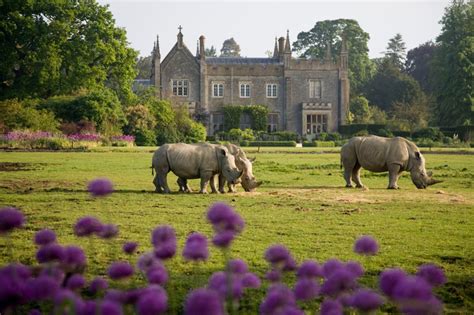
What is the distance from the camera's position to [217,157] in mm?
15906

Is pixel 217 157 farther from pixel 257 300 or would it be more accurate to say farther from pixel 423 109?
pixel 423 109

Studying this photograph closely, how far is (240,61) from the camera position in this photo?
75125mm

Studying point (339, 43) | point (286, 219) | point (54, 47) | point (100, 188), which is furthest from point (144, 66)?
point (100, 188)

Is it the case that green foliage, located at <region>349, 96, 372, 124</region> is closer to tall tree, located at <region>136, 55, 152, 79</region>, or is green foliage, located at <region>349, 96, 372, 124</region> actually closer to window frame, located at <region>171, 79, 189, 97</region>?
window frame, located at <region>171, 79, 189, 97</region>

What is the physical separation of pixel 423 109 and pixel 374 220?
5962 cm

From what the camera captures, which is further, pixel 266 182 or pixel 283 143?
pixel 283 143

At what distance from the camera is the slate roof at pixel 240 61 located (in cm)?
7394

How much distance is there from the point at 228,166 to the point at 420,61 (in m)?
96.2

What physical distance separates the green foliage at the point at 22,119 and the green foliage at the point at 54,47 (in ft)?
13.6

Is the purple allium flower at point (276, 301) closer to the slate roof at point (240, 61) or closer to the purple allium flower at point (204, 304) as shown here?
the purple allium flower at point (204, 304)

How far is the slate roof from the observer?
7394cm

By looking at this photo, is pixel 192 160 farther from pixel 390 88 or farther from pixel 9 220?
pixel 390 88

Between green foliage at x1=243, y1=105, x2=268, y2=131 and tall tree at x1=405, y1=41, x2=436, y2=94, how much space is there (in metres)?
38.2

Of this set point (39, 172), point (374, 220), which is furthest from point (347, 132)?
point (374, 220)
